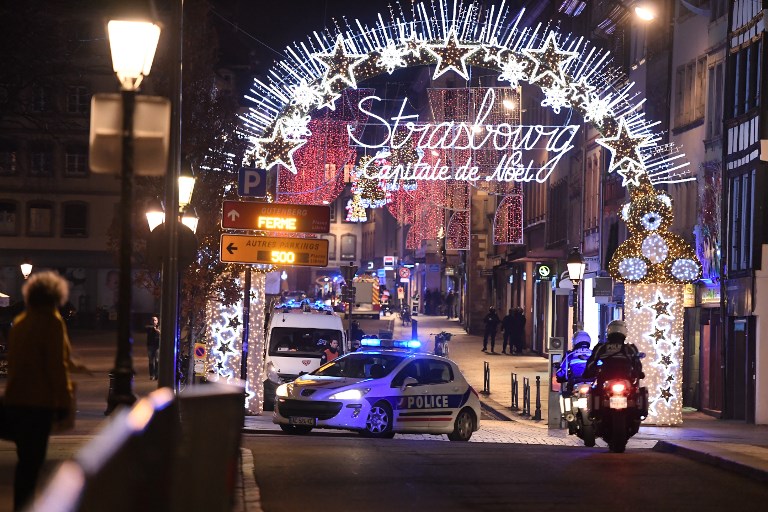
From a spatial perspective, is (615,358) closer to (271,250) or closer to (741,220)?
(271,250)

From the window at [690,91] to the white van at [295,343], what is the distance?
9.40 metres

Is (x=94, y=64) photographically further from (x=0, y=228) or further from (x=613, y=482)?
(x=613, y=482)

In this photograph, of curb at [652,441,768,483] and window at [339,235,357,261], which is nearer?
curb at [652,441,768,483]

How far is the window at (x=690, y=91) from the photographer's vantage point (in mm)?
31859

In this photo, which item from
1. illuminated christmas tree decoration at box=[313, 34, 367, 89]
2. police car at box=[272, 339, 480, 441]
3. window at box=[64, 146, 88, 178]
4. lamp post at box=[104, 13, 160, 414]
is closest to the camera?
lamp post at box=[104, 13, 160, 414]

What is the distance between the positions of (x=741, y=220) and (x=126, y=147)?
762 inches

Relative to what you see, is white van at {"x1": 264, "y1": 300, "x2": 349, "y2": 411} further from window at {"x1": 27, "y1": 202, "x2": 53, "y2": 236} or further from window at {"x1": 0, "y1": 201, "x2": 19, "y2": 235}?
window at {"x1": 0, "y1": 201, "x2": 19, "y2": 235}

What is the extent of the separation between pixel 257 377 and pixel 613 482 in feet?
46.4

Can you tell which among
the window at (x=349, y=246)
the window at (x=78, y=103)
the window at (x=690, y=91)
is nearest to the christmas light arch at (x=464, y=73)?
the window at (x=690, y=91)

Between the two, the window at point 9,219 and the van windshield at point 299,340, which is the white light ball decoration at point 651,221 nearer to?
the van windshield at point 299,340

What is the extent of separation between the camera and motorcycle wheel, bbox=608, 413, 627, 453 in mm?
17281

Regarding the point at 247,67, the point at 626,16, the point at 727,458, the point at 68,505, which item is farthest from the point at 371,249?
the point at 68,505

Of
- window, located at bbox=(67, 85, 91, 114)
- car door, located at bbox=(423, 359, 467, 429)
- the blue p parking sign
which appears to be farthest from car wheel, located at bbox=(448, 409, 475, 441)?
window, located at bbox=(67, 85, 91, 114)

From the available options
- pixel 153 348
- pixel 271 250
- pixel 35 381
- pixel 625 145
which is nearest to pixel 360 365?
pixel 271 250
